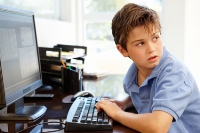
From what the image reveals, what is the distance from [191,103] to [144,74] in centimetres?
23

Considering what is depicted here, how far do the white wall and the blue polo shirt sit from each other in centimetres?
165

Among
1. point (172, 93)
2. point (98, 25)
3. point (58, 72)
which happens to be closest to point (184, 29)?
point (98, 25)

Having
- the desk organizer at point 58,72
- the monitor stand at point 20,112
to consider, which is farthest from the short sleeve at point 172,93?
the desk organizer at point 58,72

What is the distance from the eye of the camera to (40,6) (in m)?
2.21

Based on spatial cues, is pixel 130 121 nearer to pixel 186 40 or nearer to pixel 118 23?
pixel 118 23

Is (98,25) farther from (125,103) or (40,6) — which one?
(125,103)

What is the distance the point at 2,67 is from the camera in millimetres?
842

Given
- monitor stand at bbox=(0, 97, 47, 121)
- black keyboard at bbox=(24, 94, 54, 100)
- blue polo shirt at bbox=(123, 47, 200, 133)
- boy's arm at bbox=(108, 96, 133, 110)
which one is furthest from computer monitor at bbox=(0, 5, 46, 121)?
blue polo shirt at bbox=(123, 47, 200, 133)

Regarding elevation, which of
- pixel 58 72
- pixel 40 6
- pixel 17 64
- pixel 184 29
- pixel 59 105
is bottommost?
pixel 59 105

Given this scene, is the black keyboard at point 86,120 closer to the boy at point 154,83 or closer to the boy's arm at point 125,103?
the boy at point 154,83

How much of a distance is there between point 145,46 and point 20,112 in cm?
58

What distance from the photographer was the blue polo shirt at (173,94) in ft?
2.68

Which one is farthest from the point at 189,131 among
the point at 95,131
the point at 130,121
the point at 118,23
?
the point at 118,23

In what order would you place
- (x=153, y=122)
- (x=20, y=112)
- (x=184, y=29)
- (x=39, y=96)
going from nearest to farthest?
(x=153, y=122) < (x=20, y=112) < (x=39, y=96) < (x=184, y=29)
